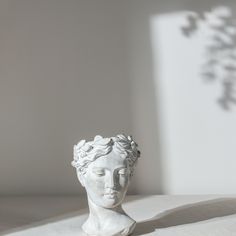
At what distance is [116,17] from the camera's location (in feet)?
4.80

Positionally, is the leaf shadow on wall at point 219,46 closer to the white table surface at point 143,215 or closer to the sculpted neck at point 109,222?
the white table surface at point 143,215

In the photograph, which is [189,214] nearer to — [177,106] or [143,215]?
[143,215]

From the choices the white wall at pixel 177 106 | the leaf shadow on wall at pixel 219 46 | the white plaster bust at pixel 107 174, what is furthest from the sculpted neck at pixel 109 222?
the leaf shadow on wall at pixel 219 46

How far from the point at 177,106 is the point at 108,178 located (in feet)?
1.82

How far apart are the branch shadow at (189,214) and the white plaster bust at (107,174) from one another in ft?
0.24

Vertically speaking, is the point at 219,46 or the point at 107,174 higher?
the point at 219,46

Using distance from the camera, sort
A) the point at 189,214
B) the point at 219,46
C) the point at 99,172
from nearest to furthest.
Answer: the point at 99,172, the point at 189,214, the point at 219,46

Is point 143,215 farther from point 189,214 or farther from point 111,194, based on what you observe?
point 111,194

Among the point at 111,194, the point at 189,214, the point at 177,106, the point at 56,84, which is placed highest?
the point at 56,84

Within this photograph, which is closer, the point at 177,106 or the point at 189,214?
the point at 189,214

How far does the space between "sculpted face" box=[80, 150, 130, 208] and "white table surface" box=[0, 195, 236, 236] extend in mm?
130

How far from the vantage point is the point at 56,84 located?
150 centimetres

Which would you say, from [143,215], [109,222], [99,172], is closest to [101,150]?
[99,172]

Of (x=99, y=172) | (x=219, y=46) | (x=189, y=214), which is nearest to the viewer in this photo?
(x=99, y=172)
